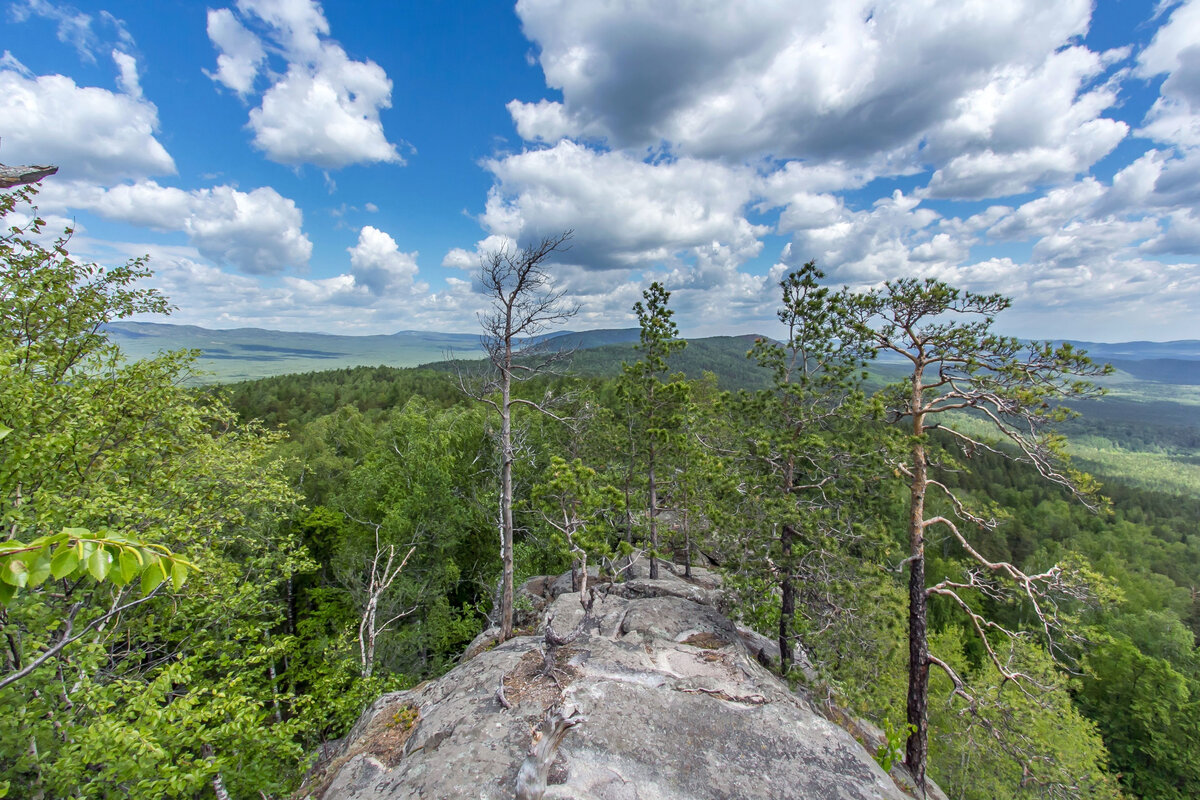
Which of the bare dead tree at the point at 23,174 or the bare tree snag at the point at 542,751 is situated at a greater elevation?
the bare dead tree at the point at 23,174

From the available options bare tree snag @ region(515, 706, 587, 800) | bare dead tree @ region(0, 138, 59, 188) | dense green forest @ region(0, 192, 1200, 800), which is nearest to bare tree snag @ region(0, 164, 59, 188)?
bare dead tree @ region(0, 138, 59, 188)

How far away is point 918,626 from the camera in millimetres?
10461

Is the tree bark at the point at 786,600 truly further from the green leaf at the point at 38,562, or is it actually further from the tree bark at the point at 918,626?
the green leaf at the point at 38,562

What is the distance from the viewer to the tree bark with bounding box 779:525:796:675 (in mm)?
10867

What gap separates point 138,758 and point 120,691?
2.45 m

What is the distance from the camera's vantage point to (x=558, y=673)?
860cm

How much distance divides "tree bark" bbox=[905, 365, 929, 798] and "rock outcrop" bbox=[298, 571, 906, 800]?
310 centimetres

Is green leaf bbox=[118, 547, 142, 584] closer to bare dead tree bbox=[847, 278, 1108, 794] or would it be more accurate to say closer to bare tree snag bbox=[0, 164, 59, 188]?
bare tree snag bbox=[0, 164, 59, 188]

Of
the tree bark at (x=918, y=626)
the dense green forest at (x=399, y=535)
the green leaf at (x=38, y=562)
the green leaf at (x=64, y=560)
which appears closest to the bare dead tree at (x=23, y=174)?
the dense green forest at (x=399, y=535)

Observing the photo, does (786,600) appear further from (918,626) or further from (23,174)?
(23,174)

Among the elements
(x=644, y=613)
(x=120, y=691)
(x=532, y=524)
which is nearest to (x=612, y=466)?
(x=644, y=613)

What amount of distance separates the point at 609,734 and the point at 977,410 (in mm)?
10095

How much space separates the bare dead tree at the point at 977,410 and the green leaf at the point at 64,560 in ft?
35.8

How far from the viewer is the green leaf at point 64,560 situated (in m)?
1.74
